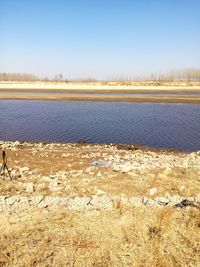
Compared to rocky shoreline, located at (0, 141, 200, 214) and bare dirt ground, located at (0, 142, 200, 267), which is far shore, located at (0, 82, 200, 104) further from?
bare dirt ground, located at (0, 142, 200, 267)

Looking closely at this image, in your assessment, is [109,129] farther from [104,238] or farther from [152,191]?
[104,238]

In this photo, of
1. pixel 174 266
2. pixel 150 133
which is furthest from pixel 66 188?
pixel 150 133

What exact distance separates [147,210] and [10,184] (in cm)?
499

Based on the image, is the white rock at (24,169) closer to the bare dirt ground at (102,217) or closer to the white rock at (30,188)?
the bare dirt ground at (102,217)

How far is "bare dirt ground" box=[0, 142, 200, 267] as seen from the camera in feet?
20.8

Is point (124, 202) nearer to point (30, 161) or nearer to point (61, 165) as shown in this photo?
point (61, 165)

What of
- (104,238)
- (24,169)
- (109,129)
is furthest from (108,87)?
(104,238)

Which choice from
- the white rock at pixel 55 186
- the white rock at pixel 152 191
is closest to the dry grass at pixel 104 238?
the white rock at pixel 152 191

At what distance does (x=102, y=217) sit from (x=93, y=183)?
3.05m

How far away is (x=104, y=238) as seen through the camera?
6984 mm

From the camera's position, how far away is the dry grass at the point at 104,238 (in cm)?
621

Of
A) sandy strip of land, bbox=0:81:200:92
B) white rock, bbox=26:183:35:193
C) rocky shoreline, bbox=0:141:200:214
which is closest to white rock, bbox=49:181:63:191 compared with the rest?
rocky shoreline, bbox=0:141:200:214

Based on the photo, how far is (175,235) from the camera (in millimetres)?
6980

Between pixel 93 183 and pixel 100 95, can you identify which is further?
pixel 100 95
